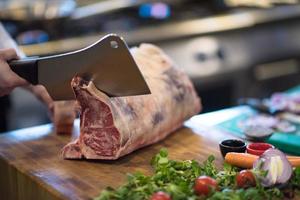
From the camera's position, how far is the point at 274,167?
1134 mm

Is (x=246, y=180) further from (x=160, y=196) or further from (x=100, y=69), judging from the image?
(x=100, y=69)

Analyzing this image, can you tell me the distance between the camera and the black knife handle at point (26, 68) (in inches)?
52.5

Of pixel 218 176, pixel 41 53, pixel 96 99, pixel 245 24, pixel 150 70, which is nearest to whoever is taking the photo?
pixel 218 176

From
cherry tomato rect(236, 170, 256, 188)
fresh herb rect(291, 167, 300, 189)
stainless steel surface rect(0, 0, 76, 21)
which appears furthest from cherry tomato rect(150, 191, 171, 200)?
stainless steel surface rect(0, 0, 76, 21)

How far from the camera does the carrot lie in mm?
1223

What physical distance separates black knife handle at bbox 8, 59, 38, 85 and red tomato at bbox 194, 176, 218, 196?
502 mm

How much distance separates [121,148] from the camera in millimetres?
1342

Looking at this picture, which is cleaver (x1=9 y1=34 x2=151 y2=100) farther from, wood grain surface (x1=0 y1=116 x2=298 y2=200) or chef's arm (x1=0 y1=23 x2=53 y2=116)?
wood grain surface (x1=0 y1=116 x2=298 y2=200)

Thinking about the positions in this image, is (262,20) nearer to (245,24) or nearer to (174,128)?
(245,24)

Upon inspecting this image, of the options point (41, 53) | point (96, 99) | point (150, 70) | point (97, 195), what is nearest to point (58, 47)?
point (41, 53)

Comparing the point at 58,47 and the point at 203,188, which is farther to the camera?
the point at 58,47

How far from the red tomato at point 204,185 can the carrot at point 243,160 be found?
162 millimetres

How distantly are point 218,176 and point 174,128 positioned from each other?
16.8 inches

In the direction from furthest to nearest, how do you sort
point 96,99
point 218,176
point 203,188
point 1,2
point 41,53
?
point 1,2 → point 41,53 → point 96,99 → point 218,176 → point 203,188
